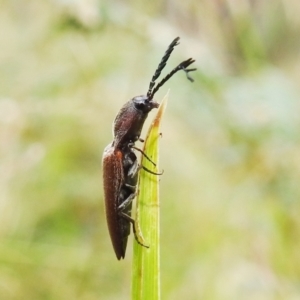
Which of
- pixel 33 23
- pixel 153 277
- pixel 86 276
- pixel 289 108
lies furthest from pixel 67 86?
pixel 153 277

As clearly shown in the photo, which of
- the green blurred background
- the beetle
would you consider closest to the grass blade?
the beetle

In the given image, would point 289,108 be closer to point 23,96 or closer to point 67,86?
point 67,86

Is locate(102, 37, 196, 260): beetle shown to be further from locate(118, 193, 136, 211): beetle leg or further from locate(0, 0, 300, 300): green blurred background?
locate(0, 0, 300, 300): green blurred background

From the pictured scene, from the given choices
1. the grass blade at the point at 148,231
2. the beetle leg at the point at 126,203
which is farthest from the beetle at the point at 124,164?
the grass blade at the point at 148,231

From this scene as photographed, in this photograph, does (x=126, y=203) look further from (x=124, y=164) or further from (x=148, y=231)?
(x=148, y=231)

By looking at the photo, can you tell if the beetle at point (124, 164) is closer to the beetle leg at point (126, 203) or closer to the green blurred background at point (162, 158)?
the beetle leg at point (126, 203)

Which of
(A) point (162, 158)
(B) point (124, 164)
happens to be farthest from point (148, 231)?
(A) point (162, 158)

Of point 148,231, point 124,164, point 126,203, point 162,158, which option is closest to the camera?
point 148,231
